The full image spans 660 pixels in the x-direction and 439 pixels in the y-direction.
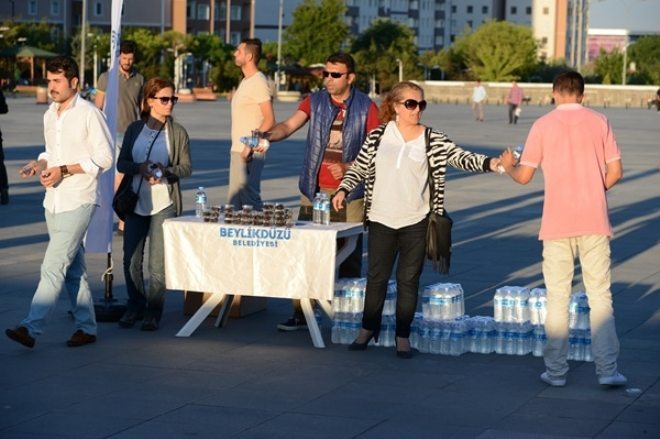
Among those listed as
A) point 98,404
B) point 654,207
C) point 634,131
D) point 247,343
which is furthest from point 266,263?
point 634,131

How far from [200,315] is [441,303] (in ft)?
5.54

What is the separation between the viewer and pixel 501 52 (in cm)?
13412

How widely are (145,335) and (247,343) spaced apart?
760 mm

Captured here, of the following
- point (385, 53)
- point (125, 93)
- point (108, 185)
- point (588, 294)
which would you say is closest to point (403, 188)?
point (588, 294)

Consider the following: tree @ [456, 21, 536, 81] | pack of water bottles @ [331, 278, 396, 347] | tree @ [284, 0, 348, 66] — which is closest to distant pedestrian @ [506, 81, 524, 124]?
pack of water bottles @ [331, 278, 396, 347]

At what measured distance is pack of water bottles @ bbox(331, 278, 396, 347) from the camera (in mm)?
10469

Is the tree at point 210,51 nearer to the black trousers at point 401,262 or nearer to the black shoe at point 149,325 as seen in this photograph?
the black shoe at point 149,325

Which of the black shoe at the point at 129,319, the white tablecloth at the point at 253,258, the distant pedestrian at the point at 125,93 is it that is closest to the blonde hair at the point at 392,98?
the white tablecloth at the point at 253,258

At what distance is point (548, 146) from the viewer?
909 centimetres

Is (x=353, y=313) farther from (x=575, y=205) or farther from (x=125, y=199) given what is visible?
(x=575, y=205)

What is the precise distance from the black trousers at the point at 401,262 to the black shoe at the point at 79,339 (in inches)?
75.0

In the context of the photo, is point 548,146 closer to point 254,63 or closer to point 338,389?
point 338,389

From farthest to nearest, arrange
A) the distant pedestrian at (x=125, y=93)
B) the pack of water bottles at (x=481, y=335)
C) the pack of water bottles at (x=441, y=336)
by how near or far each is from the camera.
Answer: the distant pedestrian at (x=125, y=93), the pack of water bottles at (x=481, y=335), the pack of water bottles at (x=441, y=336)

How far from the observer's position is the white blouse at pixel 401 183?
990cm
